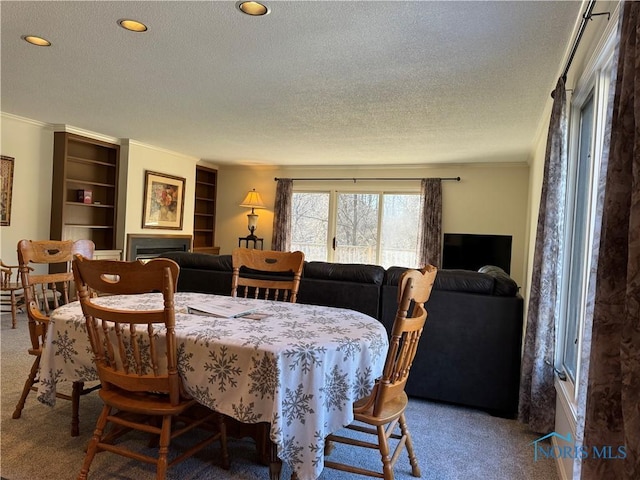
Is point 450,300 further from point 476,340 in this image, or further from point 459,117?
point 459,117

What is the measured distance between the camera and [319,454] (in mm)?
1537

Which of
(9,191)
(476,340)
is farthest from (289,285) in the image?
(9,191)

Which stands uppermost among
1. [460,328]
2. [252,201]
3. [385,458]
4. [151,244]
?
[252,201]

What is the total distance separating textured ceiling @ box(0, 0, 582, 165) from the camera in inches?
94.6

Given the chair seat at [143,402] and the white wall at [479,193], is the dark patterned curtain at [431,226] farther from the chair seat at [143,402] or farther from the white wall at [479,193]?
the chair seat at [143,402]

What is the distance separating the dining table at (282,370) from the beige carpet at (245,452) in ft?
1.47

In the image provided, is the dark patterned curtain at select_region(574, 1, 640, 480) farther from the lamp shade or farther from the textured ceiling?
Result: the lamp shade

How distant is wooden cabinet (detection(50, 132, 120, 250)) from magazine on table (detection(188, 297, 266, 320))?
4216 millimetres

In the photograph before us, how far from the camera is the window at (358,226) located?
7.38 meters

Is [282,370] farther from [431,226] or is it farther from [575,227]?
[431,226]

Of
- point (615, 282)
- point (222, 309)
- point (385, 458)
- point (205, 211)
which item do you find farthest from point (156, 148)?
point (615, 282)

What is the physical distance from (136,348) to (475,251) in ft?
19.7

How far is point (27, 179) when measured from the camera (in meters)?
5.26

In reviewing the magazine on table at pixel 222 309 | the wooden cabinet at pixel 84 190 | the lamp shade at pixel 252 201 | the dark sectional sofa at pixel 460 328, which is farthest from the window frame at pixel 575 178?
the lamp shade at pixel 252 201
